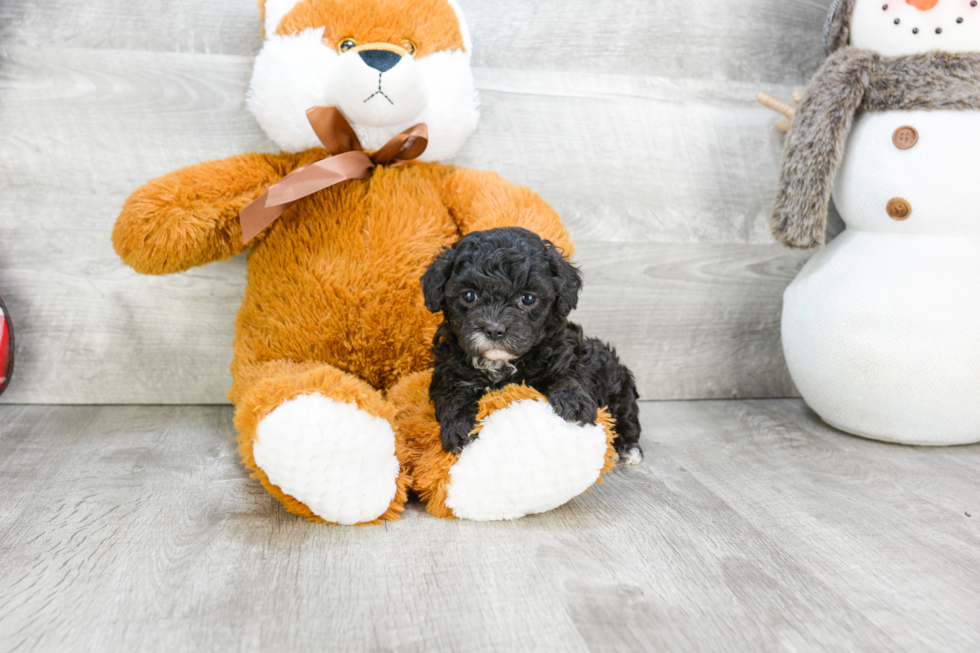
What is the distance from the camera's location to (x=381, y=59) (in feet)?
4.02

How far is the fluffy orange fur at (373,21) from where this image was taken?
4.17 feet

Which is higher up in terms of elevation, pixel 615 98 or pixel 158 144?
pixel 615 98

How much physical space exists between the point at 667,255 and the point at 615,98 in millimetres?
406

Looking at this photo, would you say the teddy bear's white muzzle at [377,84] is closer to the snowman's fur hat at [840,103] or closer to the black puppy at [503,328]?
the black puppy at [503,328]

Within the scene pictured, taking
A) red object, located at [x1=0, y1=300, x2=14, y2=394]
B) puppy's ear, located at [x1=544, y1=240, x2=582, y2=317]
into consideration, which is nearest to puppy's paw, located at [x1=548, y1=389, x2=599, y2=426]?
puppy's ear, located at [x1=544, y1=240, x2=582, y2=317]

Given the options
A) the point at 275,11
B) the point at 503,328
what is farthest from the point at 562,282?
the point at 275,11

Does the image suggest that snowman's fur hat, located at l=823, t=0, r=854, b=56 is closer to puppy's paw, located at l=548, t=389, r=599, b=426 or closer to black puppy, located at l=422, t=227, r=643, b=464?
black puppy, located at l=422, t=227, r=643, b=464

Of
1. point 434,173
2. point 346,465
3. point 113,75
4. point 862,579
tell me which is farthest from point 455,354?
point 113,75

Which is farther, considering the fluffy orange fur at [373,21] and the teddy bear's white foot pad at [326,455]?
the fluffy orange fur at [373,21]

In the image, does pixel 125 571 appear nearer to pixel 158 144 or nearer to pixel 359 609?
pixel 359 609

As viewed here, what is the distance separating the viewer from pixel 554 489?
1.06 meters

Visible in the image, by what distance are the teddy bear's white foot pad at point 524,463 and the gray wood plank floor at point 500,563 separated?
45 millimetres

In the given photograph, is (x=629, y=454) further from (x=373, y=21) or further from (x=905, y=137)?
(x=373, y=21)

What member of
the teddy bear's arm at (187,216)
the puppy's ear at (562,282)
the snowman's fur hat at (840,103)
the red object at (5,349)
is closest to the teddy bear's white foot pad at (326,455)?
the puppy's ear at (562,282)
